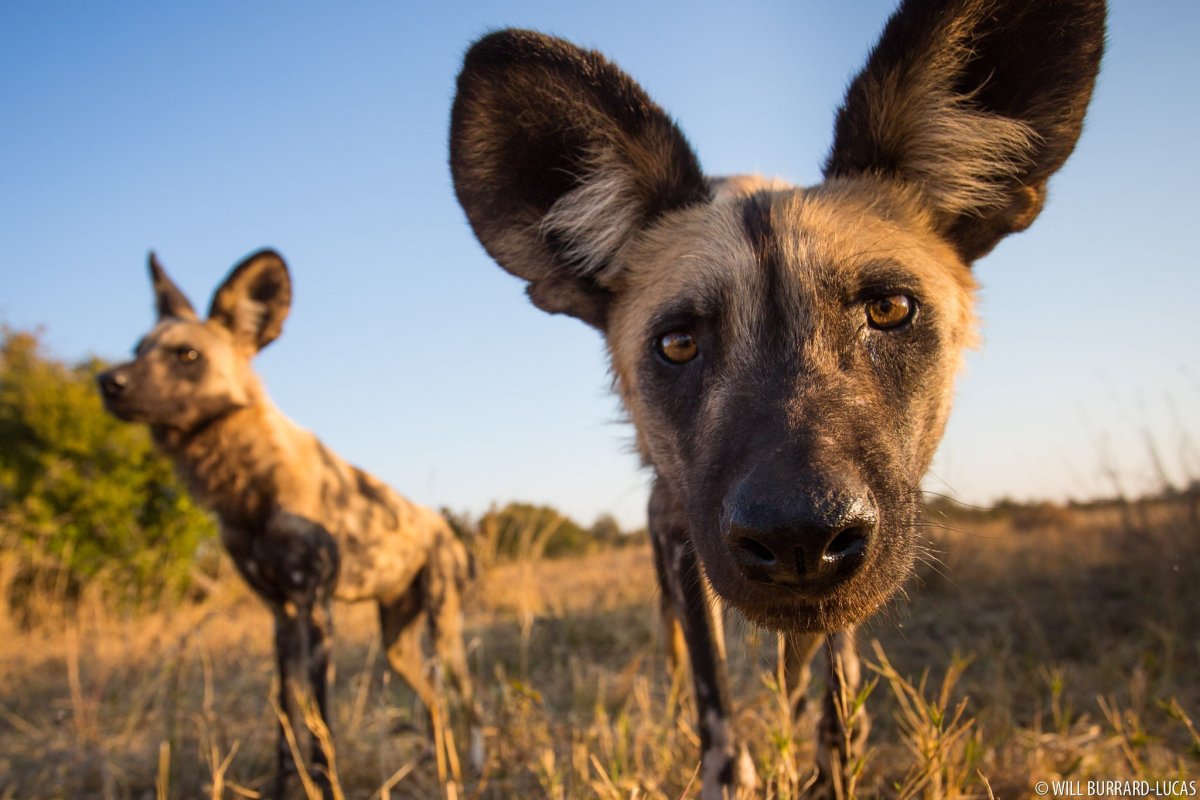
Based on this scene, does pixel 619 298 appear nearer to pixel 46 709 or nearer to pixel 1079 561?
pixel 46 709

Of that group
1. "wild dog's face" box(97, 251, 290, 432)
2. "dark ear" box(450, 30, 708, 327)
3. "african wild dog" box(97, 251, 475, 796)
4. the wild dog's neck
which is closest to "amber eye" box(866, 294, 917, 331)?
"dark ear" box(450, 30, 708, 327)

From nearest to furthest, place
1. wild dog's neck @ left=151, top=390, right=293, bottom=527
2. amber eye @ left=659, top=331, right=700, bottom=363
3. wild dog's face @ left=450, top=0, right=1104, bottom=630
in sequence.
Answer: wild dog's face @ left=450, top=0, right=1104, bottom=630 < amber eye @ left=659, top=331, right=700, bottom=363 < wild dog's neck @ left=151, top=390, right=293, bottom=527

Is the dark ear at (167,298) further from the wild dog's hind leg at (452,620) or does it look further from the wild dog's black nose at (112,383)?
the wild dog's hind leg at (452,620)

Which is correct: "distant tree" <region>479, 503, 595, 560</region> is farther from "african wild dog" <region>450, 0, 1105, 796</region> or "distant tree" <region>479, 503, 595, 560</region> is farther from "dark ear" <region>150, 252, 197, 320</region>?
"african wild dog" <region>450, 0, 1105, 796</region>

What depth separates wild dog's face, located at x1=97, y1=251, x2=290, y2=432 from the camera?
4.54 m

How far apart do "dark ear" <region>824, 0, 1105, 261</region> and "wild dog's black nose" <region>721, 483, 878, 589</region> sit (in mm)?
1378

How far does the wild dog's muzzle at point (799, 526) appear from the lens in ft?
4.70

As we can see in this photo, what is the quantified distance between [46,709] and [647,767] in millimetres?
4765

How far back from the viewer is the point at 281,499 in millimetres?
4320

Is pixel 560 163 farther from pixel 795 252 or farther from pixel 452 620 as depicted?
pixel 452 620

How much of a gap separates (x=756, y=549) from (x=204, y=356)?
14.1 ft

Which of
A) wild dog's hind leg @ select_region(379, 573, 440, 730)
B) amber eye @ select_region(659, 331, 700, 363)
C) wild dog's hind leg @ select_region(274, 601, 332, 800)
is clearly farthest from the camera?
wild dog's hind leg @ select_region(379, 573, 440, 730)

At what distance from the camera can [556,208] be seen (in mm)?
2645

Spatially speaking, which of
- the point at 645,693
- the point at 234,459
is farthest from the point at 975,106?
the point at 234,459
